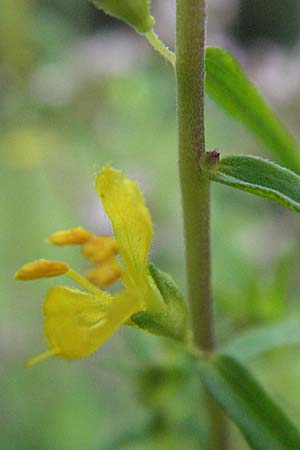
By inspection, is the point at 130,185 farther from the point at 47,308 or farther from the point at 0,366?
the point at 0,366

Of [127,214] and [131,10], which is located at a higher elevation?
[131,10]

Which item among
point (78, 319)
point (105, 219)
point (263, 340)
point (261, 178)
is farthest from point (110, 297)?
point (105, 219)

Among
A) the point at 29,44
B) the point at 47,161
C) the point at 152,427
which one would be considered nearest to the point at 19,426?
the point at 152,427

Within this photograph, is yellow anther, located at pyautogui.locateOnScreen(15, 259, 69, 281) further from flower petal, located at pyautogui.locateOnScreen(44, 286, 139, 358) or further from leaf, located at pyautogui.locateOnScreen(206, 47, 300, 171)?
leaf, located at pyautogui.locateOnScreen(206, 47, 300, 171)

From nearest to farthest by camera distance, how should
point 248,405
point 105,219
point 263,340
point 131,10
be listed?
point 131,10
point 248,405
point 263,340
point 105,219

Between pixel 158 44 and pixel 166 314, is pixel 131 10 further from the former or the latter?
pixel 166 314

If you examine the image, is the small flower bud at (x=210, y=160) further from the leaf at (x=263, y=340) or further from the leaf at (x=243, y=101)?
the leaf at (x=263, y=340)

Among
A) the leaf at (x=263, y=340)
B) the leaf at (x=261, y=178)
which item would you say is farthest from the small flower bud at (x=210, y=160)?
the leaf at (x=263, y=340)
